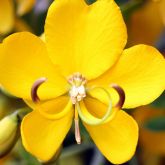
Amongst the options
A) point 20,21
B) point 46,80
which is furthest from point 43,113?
point 20,21

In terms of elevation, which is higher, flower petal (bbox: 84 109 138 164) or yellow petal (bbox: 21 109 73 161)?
yellow petal (bbox: 21 109 73 161)

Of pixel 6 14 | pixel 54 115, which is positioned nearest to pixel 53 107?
pixel 54 115

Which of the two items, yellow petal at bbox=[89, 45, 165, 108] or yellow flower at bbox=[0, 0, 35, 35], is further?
yellow flower at bbox=[0, 0, 35, 35]

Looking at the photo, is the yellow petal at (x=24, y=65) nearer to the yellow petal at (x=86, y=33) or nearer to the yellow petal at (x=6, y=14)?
the yellow petal at (x=86, y=33)

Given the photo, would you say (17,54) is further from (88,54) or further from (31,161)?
(31,161)

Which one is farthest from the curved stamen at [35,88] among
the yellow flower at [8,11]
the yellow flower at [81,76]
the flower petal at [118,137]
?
the yellow flower at [8,11]

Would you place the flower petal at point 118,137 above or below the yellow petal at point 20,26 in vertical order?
below

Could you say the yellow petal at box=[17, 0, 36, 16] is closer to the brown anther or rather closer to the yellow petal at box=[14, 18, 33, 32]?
the yellow petal at box=[14, 18, 33, 32]

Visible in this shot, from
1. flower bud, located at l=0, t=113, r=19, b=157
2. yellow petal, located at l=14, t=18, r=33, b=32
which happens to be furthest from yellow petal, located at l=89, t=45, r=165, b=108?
yellow petal, located at l=14, t=18, r=33, b=32
